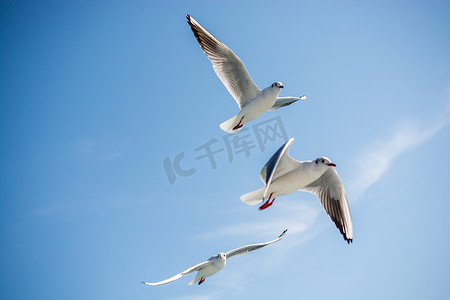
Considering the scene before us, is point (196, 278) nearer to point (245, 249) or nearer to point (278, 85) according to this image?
point (245, 249)

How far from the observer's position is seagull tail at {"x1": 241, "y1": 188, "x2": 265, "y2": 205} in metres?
5.85

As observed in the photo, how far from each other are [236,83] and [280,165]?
2.88 metres

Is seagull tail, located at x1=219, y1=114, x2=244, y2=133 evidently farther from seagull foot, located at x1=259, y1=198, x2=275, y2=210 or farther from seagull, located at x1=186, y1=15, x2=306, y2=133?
seagull foot, located at x1=259, y1=198, x2=275, y2=210

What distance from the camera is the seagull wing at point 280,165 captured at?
5.18 meters

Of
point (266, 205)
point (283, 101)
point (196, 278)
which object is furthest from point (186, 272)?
point (283, 101)

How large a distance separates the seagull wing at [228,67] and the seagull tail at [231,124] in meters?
0.35

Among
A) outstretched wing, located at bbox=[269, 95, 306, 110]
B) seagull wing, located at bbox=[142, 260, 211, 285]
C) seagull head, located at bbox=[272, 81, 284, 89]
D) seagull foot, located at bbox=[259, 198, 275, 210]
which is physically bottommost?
seagull wing, located at bbox=[142, 260, 211, 285]

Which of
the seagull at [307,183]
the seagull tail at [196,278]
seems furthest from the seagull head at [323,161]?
the seagull tail at [196,278]

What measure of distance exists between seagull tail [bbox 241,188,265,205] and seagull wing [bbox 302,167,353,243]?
1088mm

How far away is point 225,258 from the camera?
28.0ft

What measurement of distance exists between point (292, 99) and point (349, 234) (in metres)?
3.77

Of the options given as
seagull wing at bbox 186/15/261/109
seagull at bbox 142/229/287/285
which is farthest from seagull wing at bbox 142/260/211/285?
seagull wing at bbox 186/15/261/109

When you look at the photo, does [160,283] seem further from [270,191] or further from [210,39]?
[210,39]

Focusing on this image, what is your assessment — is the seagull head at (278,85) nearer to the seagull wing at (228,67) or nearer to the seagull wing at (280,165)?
the seagull wing at (228,67)
